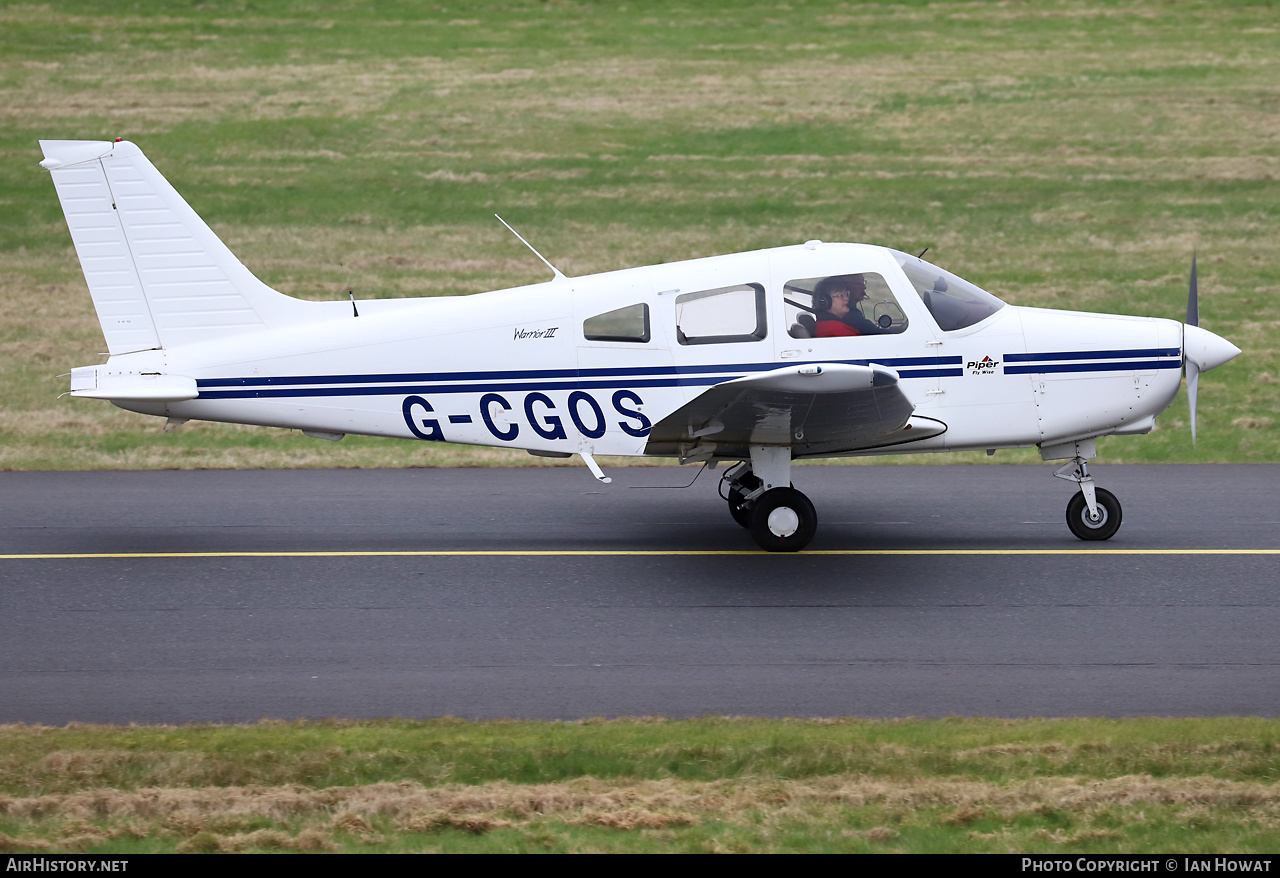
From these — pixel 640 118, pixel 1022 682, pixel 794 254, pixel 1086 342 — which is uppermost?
pixel 640 118

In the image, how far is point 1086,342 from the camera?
33.8 ft

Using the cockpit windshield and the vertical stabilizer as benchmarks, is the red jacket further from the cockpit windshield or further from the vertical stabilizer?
the vertical stabilizer

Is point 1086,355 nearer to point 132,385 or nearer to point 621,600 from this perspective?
point 621,600

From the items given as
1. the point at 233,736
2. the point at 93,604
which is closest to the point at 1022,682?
the point at 233,736

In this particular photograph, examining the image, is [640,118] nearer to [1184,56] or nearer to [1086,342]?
[1184,56]

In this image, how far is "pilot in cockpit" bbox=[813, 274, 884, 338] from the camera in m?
10.1

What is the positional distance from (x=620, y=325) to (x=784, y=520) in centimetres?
190

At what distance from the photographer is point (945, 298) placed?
10.3 metres

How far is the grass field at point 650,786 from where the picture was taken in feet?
18.9

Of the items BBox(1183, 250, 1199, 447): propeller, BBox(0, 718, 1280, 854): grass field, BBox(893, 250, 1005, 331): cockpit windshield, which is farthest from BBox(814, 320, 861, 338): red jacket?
BBox(0, 718, 1280, 854): grass field

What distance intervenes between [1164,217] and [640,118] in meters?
10.1

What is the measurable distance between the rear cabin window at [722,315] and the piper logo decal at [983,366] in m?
1.56

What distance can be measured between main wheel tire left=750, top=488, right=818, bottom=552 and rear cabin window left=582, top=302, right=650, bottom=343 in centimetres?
154

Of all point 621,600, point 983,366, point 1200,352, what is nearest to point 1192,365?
point 1200,352
